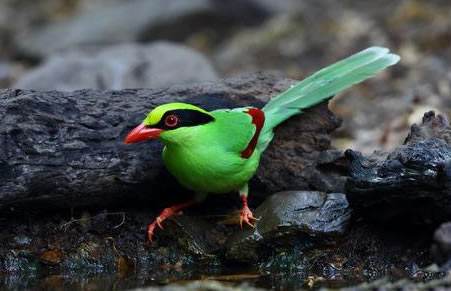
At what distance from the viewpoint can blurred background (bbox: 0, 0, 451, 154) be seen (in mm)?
9602

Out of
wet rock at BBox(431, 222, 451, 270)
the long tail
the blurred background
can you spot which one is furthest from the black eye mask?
the blurred background

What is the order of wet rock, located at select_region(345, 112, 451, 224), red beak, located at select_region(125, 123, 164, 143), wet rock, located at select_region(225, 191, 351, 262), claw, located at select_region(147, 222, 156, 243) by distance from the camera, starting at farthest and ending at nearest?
claw, located at select_region(147, 222, 156, 243) < wet rock, located at select_region(225, 191, 351, 262) < red beak, located at select_region(125, 123, 164, 143) < wet rock, located at select_region(345, 112, 451, 224)

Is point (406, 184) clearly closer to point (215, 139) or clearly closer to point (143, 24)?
point (215, 139)

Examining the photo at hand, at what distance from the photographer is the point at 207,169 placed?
16.8 ft

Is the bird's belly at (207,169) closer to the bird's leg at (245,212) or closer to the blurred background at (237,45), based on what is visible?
the bird's leg at (245,212)

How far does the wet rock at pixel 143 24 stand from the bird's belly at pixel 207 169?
7.97 meters

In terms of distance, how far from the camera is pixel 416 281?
4.60 m

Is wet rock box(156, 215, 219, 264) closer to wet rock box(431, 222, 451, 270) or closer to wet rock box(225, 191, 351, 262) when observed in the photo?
wet rock box(225, 191, 351, 262)

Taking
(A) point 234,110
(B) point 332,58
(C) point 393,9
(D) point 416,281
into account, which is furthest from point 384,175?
(C) point 393,9

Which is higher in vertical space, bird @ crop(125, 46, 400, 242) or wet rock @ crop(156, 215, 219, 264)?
bird @ crop(125, 46, 400, 242)

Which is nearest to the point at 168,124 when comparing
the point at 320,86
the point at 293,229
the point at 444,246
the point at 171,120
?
the point at 171,120

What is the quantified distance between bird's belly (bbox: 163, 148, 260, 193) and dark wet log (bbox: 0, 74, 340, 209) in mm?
254

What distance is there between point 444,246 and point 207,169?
66.7 inches

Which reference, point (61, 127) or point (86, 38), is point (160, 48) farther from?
point (61, 127)
